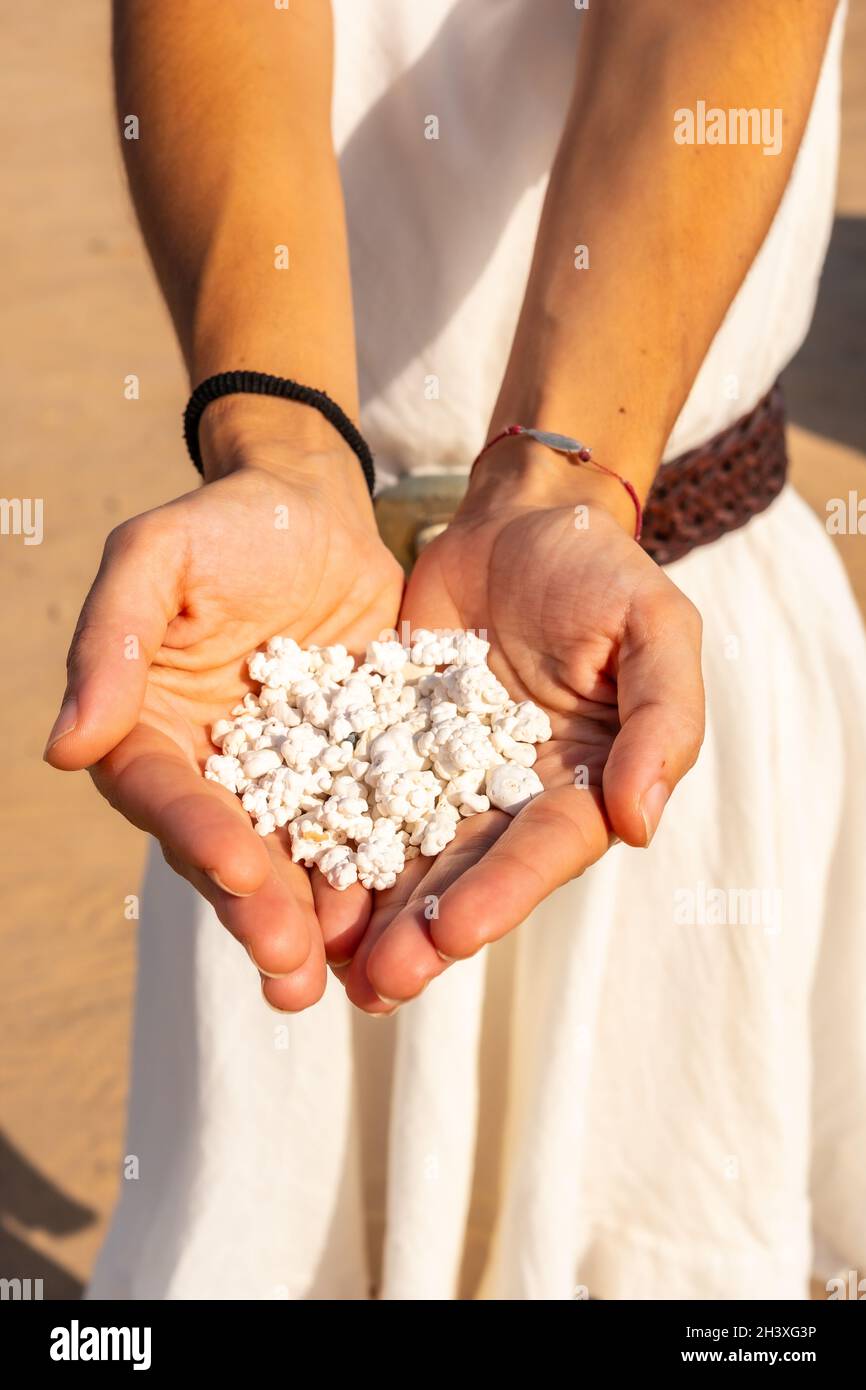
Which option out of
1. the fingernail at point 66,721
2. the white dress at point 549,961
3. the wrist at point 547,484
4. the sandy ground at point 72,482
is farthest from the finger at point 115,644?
the sandy ground at point 72,482

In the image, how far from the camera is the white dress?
142 centimetres

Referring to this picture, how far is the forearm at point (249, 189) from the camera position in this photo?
1.35 m

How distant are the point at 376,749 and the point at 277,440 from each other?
0.32m

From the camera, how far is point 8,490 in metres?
4.55

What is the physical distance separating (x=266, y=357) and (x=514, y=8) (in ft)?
1.43

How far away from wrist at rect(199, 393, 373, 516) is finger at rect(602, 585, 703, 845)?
1.18ft

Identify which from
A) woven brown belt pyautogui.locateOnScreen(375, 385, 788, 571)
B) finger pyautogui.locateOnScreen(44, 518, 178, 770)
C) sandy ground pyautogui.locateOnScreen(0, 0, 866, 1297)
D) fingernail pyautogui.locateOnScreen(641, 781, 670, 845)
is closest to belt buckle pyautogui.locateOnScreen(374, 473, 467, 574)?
woven brown belt pyautogui.locateOnScreen(375, 385, 788, 571)

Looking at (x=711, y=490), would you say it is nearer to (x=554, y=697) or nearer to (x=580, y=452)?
(x=580, y=452)

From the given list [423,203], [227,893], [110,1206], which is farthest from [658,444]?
[110,1206]

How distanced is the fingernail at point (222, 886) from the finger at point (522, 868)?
0.45 ft

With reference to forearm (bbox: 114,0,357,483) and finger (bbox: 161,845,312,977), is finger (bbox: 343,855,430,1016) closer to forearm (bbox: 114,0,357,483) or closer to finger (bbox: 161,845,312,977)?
finger (bbox: 161,845,312,977)

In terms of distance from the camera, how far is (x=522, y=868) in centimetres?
102

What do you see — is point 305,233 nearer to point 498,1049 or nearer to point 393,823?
point 393,823

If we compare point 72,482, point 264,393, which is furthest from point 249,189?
point 72,482
